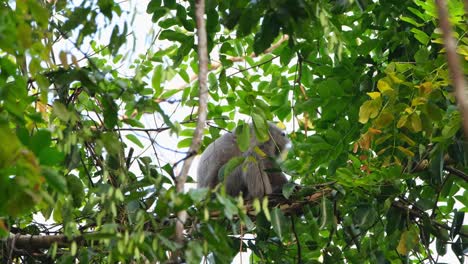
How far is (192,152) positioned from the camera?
259cm

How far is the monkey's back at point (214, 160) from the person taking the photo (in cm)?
734

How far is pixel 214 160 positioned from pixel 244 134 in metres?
4.03

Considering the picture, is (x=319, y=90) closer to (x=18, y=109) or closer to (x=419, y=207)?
(x=419, y=207)

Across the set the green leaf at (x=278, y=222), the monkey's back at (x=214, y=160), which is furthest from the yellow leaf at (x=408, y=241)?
the monkey's back at (x=214, y=160)

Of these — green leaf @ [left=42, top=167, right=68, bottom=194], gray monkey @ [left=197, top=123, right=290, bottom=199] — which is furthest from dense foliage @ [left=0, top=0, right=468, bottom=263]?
gray monkey @ [left=197, top=123, right=290, bottom=199]

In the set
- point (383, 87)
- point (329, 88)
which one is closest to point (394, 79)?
point (383, 87)

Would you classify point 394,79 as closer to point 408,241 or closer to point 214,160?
point 408,241

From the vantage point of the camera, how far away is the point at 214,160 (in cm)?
737

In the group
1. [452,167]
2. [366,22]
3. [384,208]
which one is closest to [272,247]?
[384,208]

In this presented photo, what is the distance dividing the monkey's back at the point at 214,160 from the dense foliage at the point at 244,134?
3.67ft

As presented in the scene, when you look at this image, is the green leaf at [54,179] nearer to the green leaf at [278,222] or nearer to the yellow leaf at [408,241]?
the green leaf at [278,222]

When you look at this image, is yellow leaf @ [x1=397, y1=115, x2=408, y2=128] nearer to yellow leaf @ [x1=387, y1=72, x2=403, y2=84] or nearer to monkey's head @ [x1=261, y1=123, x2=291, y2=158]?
yellow leaf @ [x1=387, y1=72, x2=403, y2=84]

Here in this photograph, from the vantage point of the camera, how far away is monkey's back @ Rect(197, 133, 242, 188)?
7.34 metres

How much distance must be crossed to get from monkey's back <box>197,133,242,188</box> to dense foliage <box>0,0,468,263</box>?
1119 mm
